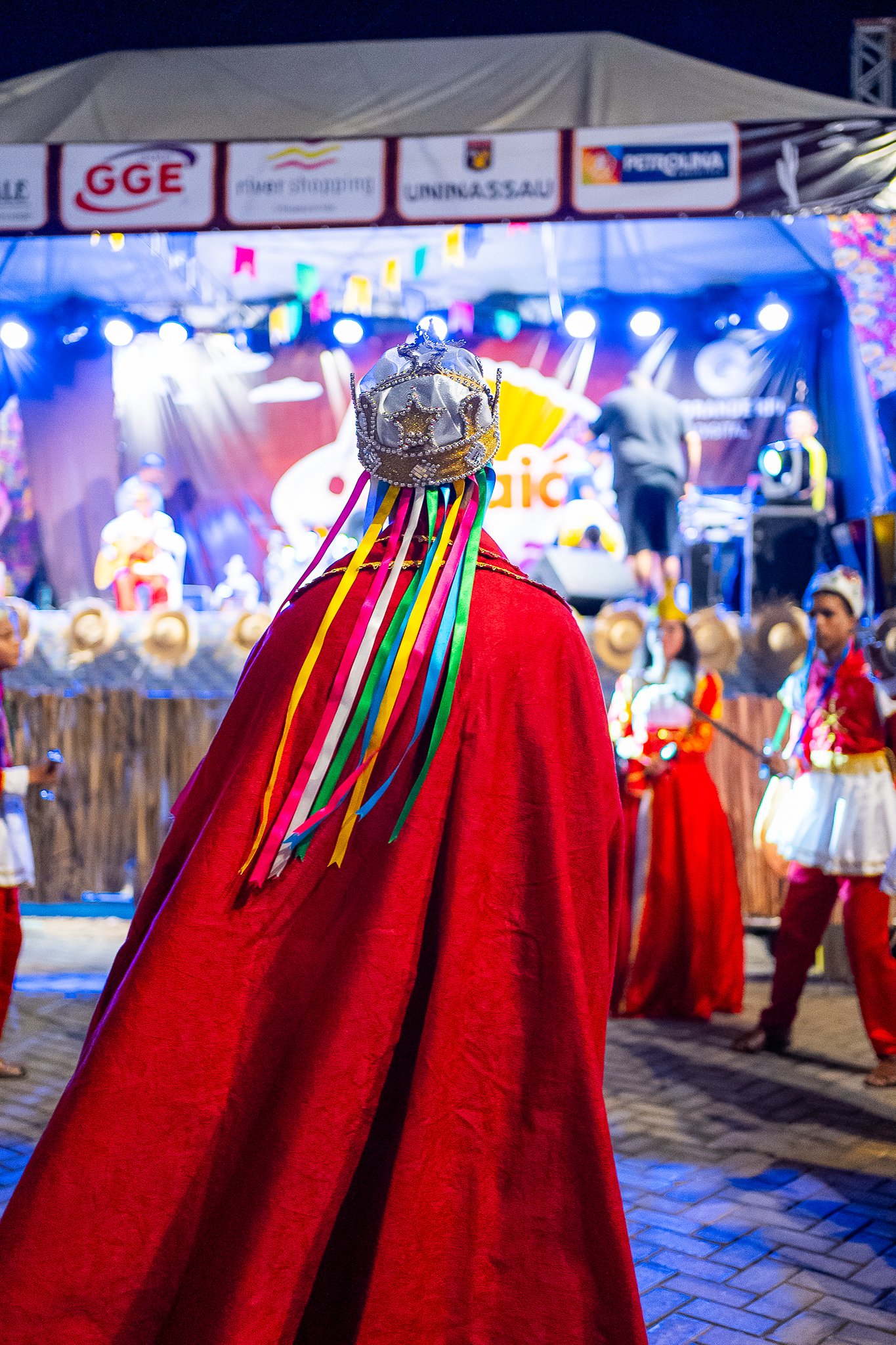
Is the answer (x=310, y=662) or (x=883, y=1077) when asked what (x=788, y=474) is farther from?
(x=310, y=662)

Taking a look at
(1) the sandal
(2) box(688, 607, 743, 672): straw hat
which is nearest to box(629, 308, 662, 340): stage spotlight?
(2) box(688, 607, 743, 672): straw hat

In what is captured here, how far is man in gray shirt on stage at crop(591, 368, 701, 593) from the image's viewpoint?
7812 millimetres

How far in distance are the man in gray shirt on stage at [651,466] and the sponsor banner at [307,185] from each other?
253 centimetres

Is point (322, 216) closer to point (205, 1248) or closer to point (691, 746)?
point (691, 746)

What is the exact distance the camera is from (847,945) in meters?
4.29

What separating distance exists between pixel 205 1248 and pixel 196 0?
1022cm

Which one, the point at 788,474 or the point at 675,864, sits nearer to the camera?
the point at 675,864

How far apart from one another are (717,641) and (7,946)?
462cm

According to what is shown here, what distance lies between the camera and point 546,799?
1.92 m

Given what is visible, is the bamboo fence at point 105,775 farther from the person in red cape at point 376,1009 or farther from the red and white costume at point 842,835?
the person in red cape at point 376,1009

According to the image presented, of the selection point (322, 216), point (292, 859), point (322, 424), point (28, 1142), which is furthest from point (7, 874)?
point (322, 424)

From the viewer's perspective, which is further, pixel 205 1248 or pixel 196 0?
pixel 196 0

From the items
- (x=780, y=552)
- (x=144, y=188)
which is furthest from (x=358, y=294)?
(x=780, y=552)

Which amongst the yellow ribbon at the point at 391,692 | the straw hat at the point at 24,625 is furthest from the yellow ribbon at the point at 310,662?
the straw hat at the point at 24,625
